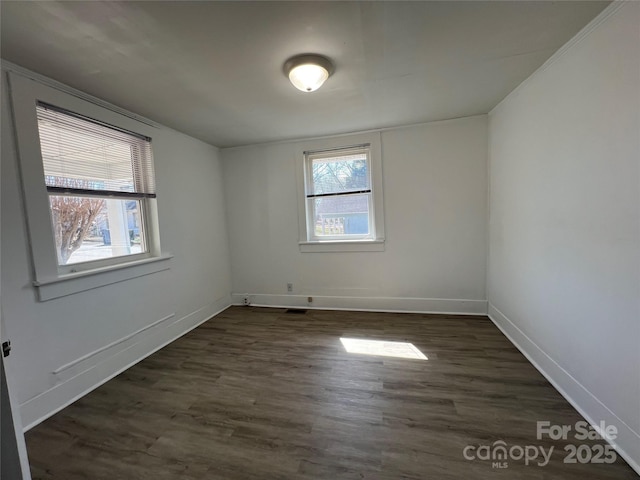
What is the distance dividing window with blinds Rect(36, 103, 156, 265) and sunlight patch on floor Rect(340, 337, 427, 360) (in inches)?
94.6

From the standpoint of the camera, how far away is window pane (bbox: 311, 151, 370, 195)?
3.54 meters

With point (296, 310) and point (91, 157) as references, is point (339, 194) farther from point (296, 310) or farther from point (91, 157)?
point (91, 157)

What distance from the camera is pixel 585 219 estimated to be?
64.5 inches

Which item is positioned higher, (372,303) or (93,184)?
(93,184)

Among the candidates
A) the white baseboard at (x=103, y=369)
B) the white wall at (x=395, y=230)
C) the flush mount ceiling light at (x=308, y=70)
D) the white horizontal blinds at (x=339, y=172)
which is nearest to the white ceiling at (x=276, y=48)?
the flush mount ceiling light at (x=308, y=70)

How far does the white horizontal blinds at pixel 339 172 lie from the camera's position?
11.6ft

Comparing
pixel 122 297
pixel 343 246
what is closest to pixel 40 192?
pixel 122 297

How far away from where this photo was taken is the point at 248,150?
3.83 meters

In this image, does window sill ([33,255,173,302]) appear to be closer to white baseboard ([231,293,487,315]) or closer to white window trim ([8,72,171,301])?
white window trim ([8,72,171,301])

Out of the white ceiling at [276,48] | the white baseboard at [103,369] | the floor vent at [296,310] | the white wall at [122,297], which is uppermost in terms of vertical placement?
the white ceiling at [276,48]

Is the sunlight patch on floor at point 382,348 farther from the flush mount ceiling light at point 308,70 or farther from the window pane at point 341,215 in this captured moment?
the flush mount ceiling light at point 308,70

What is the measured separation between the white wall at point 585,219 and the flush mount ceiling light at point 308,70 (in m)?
1.57

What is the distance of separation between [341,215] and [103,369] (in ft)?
9.76

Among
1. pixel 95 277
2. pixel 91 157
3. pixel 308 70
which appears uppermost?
pixel 308 70
